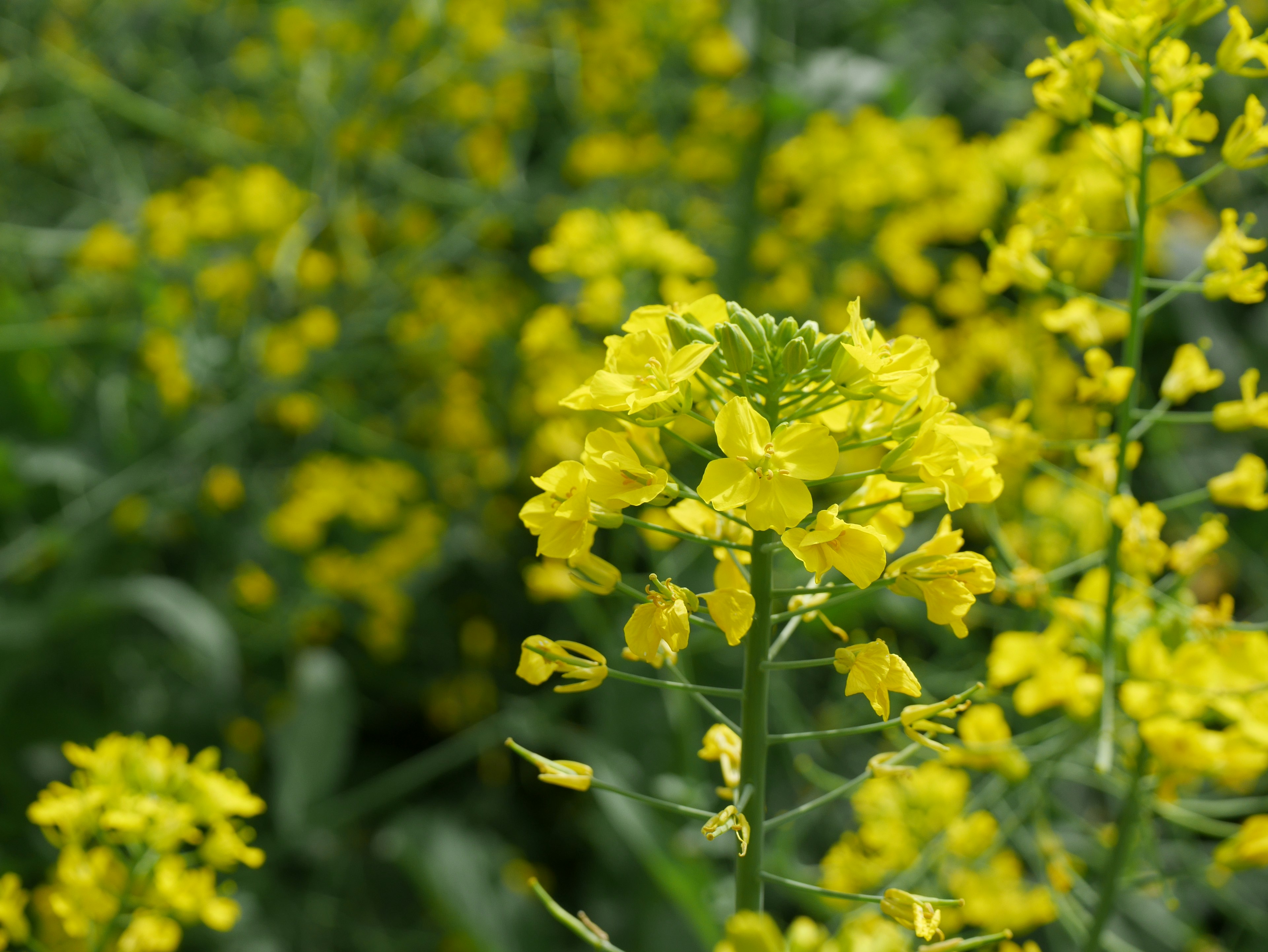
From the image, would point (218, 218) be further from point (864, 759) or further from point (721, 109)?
point (864, 759)

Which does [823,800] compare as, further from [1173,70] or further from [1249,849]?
[1173,70]

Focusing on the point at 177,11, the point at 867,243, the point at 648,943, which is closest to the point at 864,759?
the point at 648,943

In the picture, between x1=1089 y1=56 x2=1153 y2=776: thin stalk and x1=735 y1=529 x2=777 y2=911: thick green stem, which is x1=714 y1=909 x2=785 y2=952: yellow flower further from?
x1=1089 y1=56 x2=1153 y2=776: thin stalk

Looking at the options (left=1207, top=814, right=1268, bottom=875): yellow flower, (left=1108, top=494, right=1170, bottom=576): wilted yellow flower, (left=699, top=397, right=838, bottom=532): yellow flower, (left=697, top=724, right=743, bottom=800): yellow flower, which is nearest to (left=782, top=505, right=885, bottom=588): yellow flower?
(left=699, top=397, right=838, bottom=532): yellow flower

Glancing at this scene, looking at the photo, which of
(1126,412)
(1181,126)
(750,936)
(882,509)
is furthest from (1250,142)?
(750,936)

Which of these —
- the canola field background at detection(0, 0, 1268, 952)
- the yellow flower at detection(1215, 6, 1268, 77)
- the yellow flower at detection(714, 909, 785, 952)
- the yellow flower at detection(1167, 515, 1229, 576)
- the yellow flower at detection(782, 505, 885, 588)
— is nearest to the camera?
the yellow flower at detection(714, 909, 785, 952)

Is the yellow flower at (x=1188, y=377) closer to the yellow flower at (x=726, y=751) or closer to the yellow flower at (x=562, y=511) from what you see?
the yellow flower at (x=726, y=751)

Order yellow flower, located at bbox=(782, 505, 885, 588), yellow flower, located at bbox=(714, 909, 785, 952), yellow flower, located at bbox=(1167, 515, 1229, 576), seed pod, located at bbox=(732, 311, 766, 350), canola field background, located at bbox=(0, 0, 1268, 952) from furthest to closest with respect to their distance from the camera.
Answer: canola field background, located at bbox=(0, 0, 1268, 952) → yellow flower, located at bbox=(1167, 515, 1229, 576) → seed pod, located at bbox=(732, 311, 766, 350) → yellow flower, located at bbox=(782, 505, 885, 588) → yellow flower, located at bbox=(714, 909, 785, 952)
